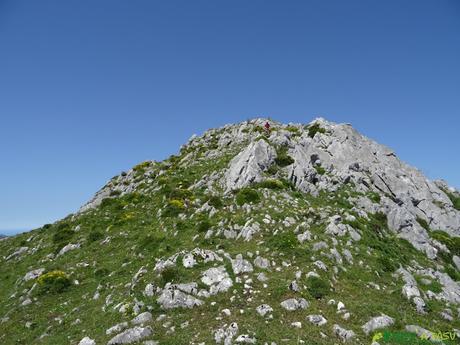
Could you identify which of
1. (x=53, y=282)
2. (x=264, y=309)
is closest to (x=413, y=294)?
(x=264, y=309)

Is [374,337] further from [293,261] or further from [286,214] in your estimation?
[286,214]

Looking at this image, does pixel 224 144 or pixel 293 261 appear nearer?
pixel 293 261

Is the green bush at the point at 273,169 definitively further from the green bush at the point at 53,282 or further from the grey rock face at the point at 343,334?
the grey rock face at the point at 343,334

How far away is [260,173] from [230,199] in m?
6.15

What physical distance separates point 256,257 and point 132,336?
1088 cm

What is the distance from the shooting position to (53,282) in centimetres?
3148

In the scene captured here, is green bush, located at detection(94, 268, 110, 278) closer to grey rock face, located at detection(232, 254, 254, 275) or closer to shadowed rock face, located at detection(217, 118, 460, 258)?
grey rock face, located at detection(232, 254, 254, 275)

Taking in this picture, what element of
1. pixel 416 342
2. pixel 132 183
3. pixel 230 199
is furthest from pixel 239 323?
pixel 132 183

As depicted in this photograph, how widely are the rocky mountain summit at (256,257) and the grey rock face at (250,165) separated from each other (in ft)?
0.61

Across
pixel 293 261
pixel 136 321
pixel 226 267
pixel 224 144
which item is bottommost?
pixel 136 321

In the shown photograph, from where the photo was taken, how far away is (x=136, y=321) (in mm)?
22375

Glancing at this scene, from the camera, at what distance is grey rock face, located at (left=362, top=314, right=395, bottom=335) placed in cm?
2022

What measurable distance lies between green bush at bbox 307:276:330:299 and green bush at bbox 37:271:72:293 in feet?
71.0

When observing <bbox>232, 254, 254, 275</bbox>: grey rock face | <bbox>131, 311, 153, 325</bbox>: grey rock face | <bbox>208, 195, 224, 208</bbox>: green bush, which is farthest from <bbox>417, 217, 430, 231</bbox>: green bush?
<bbox>131, 311, 153, 325</bbox>: grey rock face
